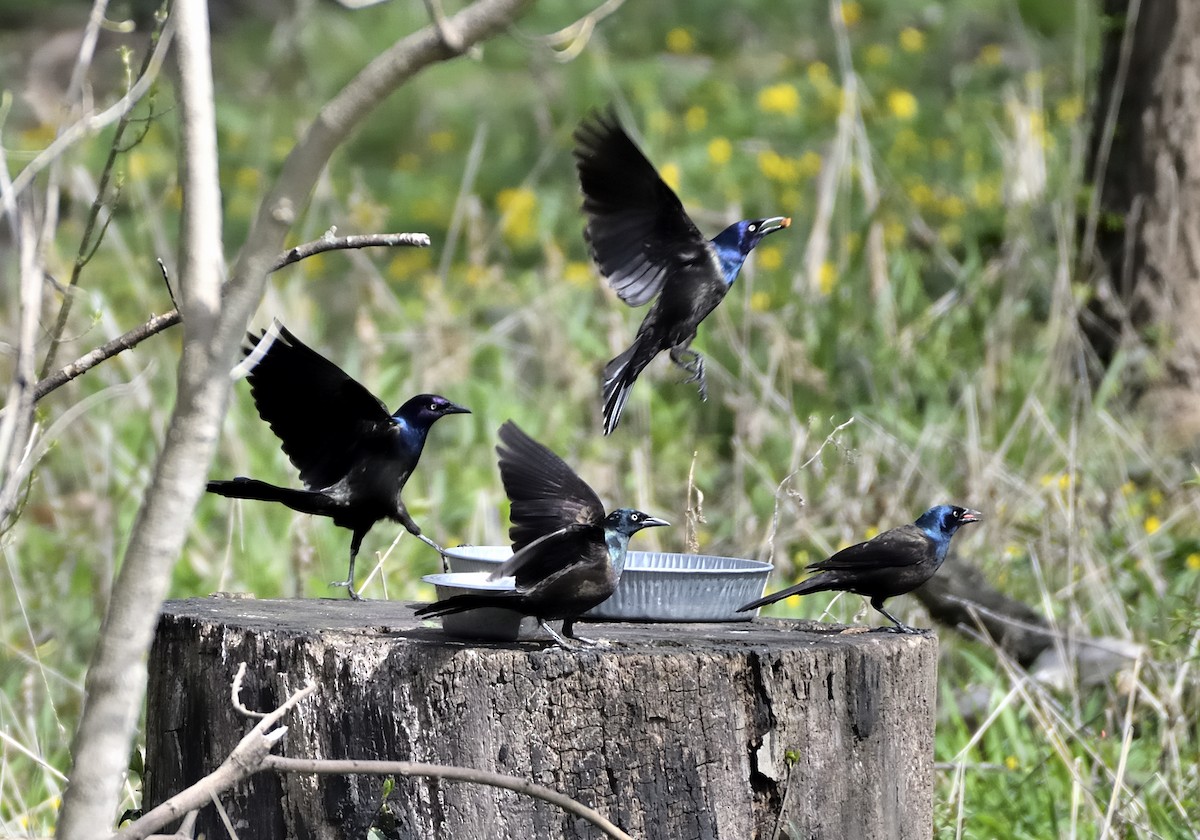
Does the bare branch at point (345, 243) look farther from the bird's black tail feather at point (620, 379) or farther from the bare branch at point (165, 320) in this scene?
the bird's black tail feather at point (620, 379)

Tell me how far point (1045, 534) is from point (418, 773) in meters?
2.69

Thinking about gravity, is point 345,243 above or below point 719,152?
below

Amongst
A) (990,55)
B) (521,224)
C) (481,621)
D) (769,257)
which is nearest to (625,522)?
(481,621)

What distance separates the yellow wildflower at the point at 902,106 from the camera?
31.6ft

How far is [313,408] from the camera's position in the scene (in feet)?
10.2

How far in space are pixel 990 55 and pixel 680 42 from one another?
2386mm

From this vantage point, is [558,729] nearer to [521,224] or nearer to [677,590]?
[677,590]

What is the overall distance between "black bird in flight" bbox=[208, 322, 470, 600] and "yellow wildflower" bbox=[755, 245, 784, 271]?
463 centimetres

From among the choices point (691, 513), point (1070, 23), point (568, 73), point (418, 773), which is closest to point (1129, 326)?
point (691, 513)

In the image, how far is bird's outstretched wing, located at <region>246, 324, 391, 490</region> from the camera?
9.98 ft

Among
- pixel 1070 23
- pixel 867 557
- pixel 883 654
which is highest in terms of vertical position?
pixel 1070 23

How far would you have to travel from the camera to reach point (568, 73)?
10820 millimetres

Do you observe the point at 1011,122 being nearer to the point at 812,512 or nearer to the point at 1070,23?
the point at 812,512

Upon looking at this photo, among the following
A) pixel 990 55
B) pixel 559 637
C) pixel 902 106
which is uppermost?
pixel 990 55
